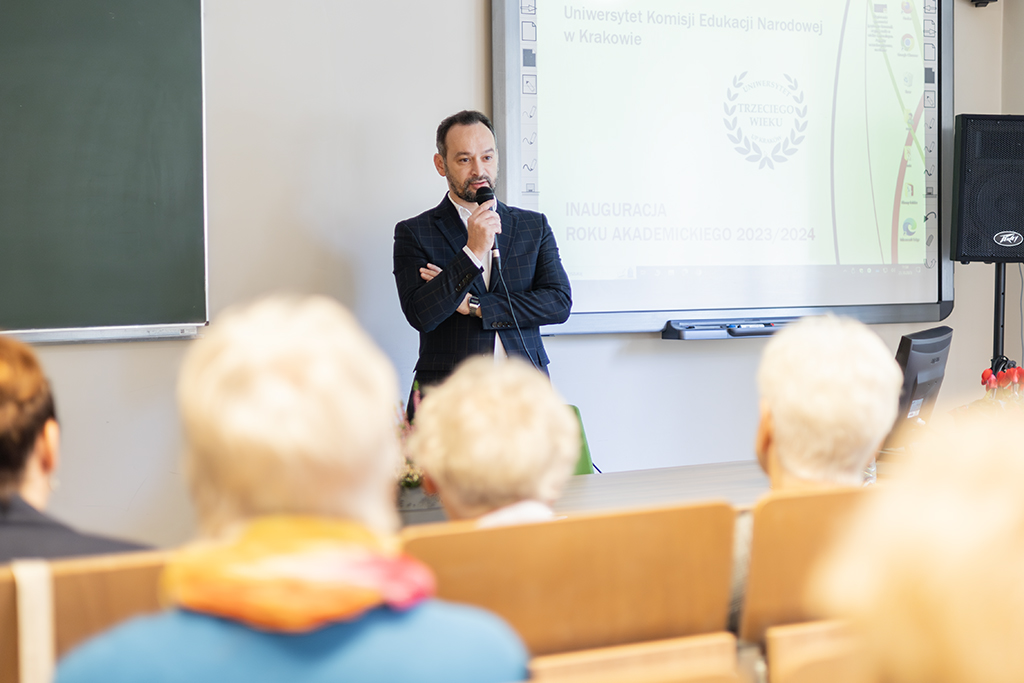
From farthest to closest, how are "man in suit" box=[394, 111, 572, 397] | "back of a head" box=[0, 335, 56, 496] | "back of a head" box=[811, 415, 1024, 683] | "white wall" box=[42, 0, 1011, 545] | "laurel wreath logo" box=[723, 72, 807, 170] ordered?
"laurel wreath logo" box=[723, 72, 807, 170]
"white wall" box=[42, 0, 1011, 545]
"man in suit" box=[394, 111, 572, 397]
"back of a head" box=[0, 335, 56, 496]
"back of a head" box=[811, 415, 1024, 683]

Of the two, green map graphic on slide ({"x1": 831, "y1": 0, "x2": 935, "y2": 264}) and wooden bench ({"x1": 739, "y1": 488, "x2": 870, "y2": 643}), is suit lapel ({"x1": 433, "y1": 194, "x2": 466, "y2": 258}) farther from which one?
wooden bench ({"x1": 739, "y1": 488, "x2": 870, "y2": 643})

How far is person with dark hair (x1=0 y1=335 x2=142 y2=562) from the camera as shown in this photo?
1.26 metres

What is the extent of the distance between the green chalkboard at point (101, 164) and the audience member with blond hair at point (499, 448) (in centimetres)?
231

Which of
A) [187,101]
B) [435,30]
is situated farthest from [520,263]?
[187,101]

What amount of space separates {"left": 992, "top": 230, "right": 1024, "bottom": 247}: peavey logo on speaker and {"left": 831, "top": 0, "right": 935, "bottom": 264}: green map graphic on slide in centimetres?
37

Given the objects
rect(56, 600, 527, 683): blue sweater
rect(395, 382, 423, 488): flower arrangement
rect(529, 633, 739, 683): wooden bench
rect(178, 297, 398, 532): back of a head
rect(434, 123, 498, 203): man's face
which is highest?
rect(434, 123, 498, 203): man's face

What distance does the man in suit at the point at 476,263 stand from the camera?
A: 10.4ft

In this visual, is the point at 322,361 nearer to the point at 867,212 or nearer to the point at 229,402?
the point at 229,402

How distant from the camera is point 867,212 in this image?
441 centimetres

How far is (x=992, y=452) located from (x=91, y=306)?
10.4 feet

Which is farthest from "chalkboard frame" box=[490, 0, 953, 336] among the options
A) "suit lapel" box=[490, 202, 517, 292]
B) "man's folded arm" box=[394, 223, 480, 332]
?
"man's folded arm" box=[394, 223, 480, 332]

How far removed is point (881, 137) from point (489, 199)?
237 centimetres

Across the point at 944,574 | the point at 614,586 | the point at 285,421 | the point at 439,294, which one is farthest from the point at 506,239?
the point at 944,574

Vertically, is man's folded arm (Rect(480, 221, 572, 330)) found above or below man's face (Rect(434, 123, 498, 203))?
below
